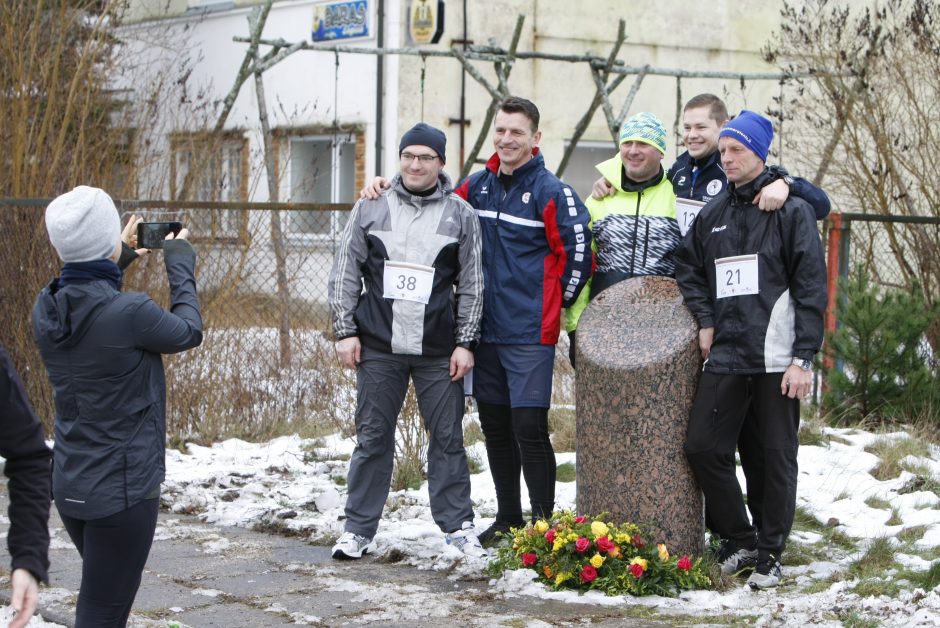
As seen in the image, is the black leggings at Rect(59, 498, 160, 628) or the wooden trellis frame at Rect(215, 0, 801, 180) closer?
the black leggings at Rect(59, 498, 160, 628)

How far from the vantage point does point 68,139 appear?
9.79 m

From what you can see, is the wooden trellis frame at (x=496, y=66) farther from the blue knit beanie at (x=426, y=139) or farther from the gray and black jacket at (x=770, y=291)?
the gray and black jacket at (x=770, y=291)

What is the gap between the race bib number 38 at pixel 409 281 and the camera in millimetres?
5895

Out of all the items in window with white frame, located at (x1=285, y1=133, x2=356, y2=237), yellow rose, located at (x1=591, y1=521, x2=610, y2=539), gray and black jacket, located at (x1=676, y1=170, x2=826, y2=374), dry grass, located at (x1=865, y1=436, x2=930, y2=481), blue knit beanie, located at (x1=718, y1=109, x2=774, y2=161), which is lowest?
yellow rose, located at (x1=591, y1=521, x2=610, y2=539)

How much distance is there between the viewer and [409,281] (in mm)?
5902

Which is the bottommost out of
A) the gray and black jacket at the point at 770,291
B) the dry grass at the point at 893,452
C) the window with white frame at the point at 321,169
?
the dry grass at the point at 893,452

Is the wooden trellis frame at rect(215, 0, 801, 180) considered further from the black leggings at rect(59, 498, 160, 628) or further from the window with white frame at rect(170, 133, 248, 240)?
the black leggings at rect(59, 498, 160, 628)

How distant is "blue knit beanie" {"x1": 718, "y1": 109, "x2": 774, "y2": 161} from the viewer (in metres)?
5.41

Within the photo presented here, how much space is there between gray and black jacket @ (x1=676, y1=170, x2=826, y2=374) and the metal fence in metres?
3.89

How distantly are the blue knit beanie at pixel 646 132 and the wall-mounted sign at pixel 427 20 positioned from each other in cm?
997

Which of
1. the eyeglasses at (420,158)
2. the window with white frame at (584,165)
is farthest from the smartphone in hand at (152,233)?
the window with white frame at (584,165)

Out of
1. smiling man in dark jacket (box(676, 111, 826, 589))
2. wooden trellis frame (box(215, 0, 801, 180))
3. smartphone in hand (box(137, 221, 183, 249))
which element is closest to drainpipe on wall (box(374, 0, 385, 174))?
wooden trellis frame (box(215, 0, 801, 180))

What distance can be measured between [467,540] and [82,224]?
8.81 feet

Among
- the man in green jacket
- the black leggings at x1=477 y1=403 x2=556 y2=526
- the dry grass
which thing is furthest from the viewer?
the dry grass
